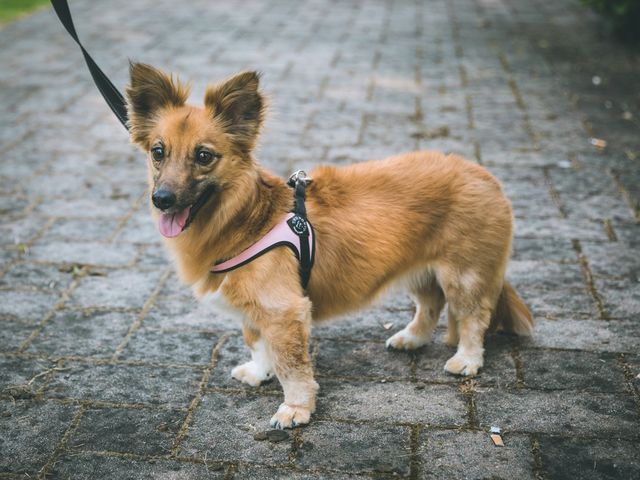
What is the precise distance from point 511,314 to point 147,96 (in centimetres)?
220

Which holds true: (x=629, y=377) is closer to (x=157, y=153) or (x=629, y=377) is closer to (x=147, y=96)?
(x=157, y=153)

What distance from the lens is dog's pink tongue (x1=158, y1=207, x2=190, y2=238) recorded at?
3.22 metres

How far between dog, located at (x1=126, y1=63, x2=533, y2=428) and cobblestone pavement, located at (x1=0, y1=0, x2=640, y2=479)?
30 cm

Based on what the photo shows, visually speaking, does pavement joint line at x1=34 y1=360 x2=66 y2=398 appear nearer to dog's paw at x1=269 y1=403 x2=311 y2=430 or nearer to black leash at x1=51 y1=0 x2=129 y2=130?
dog's paw at x1=269 y1=403 x2=311 y2=430

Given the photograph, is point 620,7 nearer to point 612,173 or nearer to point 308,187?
point 612,173

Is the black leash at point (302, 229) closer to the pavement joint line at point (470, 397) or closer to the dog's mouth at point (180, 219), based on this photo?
the dog's mouth at point (180, 219)

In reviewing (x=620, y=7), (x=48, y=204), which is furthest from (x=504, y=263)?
(x=620, y=7)

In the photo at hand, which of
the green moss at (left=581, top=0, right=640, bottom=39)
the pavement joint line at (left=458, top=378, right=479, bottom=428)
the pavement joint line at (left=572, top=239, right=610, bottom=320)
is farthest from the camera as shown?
the green moss at (left=581, top=0, right=640, bottom=39)

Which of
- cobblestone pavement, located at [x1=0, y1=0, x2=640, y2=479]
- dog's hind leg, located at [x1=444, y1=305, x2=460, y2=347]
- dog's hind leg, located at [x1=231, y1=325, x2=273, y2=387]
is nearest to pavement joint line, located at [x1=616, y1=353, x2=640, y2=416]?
cobblestone pavement, located at [x1=0, y1=0, x2=640, y2=479]

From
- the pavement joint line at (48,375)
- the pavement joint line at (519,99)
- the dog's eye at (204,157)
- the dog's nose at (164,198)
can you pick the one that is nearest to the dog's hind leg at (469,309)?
the dog's eye at (204,157)

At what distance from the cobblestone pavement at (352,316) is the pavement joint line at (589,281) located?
0.02 m

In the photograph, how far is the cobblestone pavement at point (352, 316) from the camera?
320 cm

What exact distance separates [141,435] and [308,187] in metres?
1.41

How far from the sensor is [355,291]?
3.57 metres
